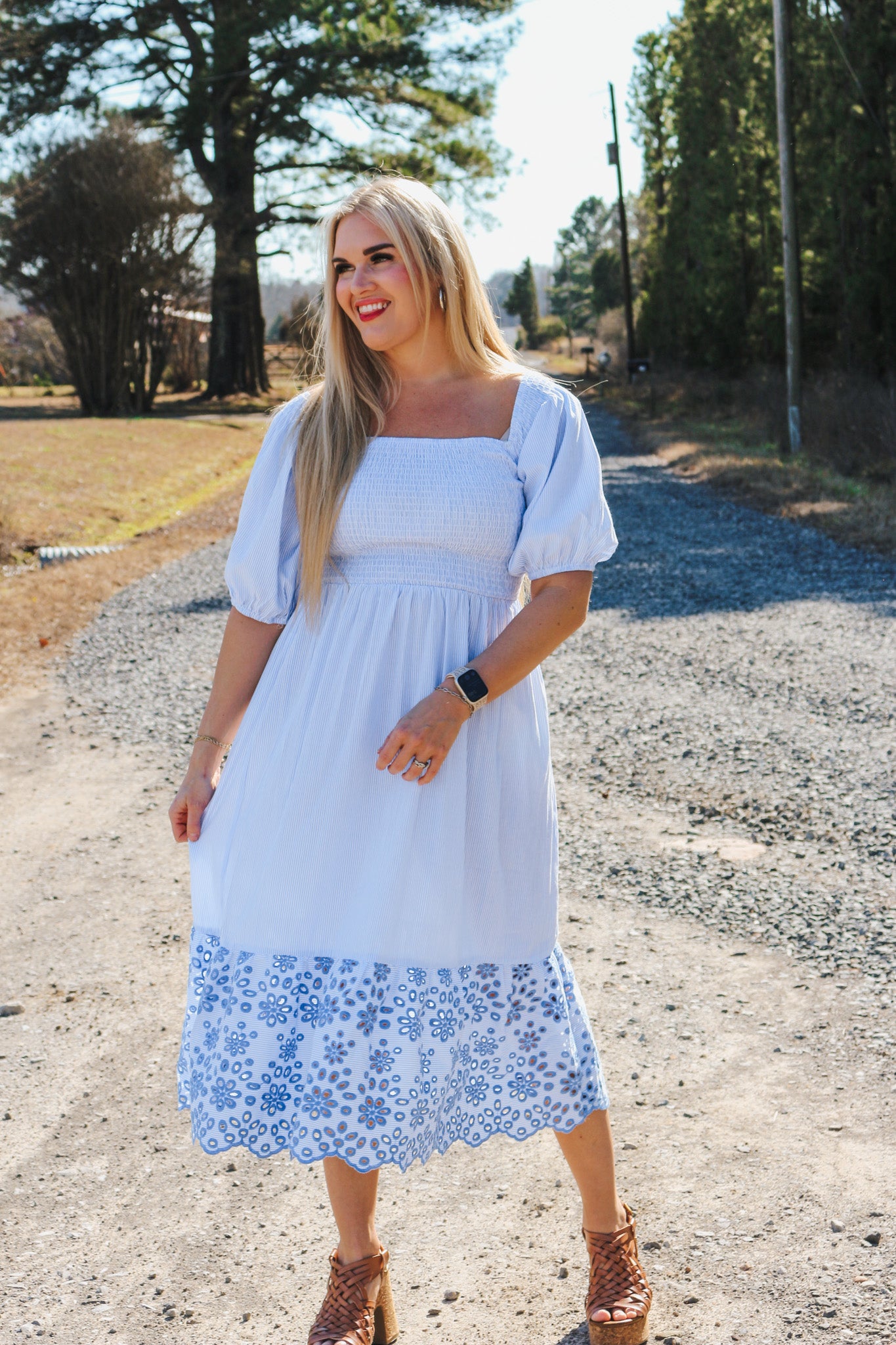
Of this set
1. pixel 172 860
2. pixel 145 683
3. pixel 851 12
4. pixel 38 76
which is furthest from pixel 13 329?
pixel 172 860

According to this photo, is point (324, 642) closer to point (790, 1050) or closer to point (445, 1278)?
point (445, 1278)

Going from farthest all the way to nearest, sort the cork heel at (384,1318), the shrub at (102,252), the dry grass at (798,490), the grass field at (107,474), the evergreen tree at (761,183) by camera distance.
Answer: the shrub at (102,252)
the evergreen tree at (761,183)
the grass field at (107,474)
the dry grass at (798,490)
the cork heel at (384,1318)

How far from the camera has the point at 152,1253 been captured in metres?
2.46

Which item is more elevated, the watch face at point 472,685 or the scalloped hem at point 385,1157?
the watch face at point 472,685

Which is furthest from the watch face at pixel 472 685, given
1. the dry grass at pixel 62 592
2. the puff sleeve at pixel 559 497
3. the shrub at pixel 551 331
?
the shrub at pixel 551 331

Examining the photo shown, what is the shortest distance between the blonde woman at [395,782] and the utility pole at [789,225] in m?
16.2

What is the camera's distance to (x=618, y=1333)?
2148 millimetres

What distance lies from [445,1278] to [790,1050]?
3.70ft

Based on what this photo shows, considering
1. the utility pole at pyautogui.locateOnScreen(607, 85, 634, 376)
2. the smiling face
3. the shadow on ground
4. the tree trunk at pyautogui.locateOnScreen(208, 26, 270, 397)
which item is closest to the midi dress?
the smiling face

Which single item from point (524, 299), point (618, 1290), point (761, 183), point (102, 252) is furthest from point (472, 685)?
point (524, 299)

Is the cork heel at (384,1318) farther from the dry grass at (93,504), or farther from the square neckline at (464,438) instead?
the dry grass at (93,504)

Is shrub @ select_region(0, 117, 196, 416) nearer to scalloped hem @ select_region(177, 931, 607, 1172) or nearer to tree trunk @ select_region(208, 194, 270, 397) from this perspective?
Result: tree trunk @ select_region(208, 194, 270, 397)

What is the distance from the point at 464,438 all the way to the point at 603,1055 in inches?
66.8

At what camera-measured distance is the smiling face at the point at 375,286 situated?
2.14 meters
